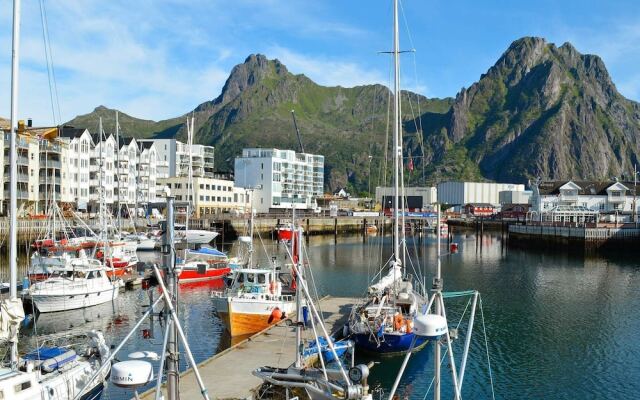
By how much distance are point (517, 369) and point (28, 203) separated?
Answer: 9538 cm

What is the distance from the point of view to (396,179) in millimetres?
38656

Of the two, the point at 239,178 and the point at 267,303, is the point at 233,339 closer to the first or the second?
the point at 267,303

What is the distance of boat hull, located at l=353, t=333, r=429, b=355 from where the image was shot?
32531mm

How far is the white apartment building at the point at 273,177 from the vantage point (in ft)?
562

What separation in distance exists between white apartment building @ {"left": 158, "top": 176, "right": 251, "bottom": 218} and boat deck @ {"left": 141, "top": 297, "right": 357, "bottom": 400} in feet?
352

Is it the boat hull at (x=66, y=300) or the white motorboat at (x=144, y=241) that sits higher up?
the white motorboat at (x=144, y=241)

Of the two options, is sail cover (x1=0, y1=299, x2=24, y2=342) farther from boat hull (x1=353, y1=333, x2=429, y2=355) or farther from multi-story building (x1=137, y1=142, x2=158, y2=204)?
multi-story building (x1=137, y1=142, x2=158, y2=204)

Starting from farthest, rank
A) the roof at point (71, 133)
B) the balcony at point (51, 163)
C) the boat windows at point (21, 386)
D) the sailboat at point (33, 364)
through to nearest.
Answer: the roof at point (71, 133) → the balcony at point (51, 163) → the sailboat at point (33, 364) → the boat windows at point (21, 386)

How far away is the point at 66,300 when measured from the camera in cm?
4575

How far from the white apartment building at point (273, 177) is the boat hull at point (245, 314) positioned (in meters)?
129

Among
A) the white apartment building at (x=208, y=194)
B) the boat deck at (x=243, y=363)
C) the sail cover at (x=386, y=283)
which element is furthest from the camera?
the white apartment building at (x=208, y=194)

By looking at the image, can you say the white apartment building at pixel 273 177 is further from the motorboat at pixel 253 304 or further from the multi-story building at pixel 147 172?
the motorboat at pixel 253 304

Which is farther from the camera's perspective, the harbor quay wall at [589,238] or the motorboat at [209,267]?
the harbor quay wall at [589,238]

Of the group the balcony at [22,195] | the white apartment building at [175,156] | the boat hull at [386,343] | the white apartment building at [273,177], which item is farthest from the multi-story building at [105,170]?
the boat hull at [386,343]
